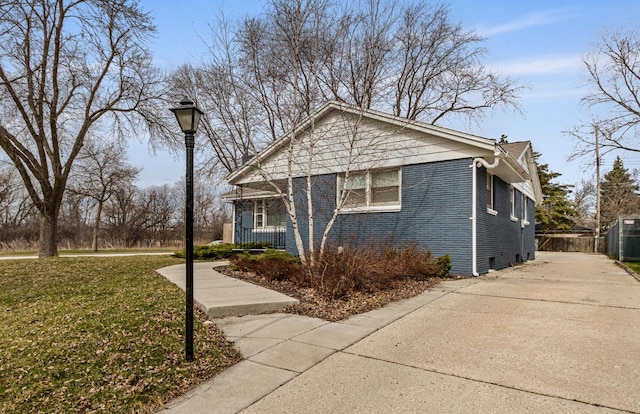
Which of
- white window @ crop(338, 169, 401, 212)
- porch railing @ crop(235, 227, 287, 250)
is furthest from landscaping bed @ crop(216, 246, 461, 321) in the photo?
porch railing @ crop(235, 227, 287, 250)

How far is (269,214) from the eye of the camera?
16.2 metres

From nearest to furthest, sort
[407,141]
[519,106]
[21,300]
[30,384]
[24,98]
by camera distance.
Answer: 1. [30,384]
2. [21,300]
3. [407,141]
4. [24,98]
5. [519,106]

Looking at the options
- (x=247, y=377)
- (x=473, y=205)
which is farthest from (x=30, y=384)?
(x=473, y=205)

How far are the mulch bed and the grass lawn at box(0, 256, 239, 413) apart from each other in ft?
5.25

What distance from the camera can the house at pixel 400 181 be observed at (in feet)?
30.9

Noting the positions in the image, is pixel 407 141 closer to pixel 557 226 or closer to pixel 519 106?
pixel 519 106

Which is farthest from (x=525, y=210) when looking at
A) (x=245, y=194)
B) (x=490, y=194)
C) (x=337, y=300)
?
(x=337, y=300)

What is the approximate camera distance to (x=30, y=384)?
306 centimetres

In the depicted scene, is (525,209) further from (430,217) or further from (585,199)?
(585,199)

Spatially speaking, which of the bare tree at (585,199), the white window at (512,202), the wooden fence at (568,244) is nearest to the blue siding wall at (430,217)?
the white window at (512,202)

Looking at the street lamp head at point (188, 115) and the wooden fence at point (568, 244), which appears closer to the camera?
the street lamp head at point (188, 115)

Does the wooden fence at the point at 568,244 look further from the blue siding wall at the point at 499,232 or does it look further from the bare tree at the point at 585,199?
the bare tree at the point at 585,199

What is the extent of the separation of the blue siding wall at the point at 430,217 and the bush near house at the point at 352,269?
2.08ft

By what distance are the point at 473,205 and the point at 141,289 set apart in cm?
778
